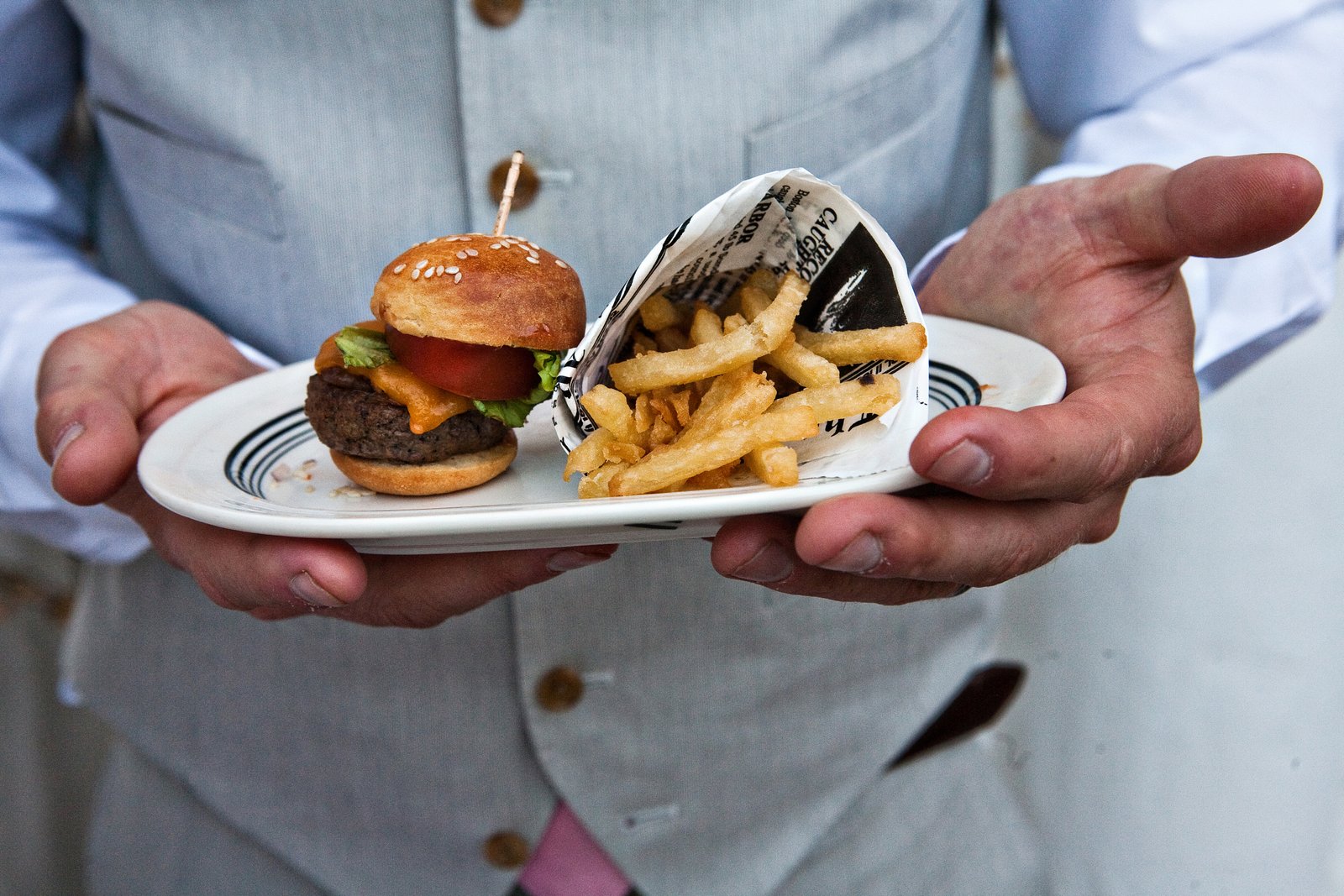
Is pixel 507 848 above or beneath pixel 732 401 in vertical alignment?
beneath

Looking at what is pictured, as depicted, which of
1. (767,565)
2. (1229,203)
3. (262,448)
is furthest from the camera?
(262,448)

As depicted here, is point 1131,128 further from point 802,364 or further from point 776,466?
point 776,466

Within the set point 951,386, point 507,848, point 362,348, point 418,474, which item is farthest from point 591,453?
point 507,848

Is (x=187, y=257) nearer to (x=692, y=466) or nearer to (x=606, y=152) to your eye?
(x=606, y=152)

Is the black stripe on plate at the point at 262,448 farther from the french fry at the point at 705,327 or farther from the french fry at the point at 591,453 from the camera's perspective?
the french fry at the point at 705,327

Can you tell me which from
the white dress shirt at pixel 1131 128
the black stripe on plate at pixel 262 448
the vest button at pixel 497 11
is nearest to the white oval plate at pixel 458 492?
the black stripe on plate at pixel 262 448

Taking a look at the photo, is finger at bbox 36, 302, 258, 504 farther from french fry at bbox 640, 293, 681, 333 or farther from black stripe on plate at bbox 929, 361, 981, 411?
A: black stripe on plate at bbox 929, 361, 981, 411

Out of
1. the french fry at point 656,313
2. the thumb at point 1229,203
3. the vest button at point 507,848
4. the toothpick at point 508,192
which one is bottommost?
the vest button at point 507,848

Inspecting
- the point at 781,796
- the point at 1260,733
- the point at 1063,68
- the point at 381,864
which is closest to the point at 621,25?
the point at 1063,68
